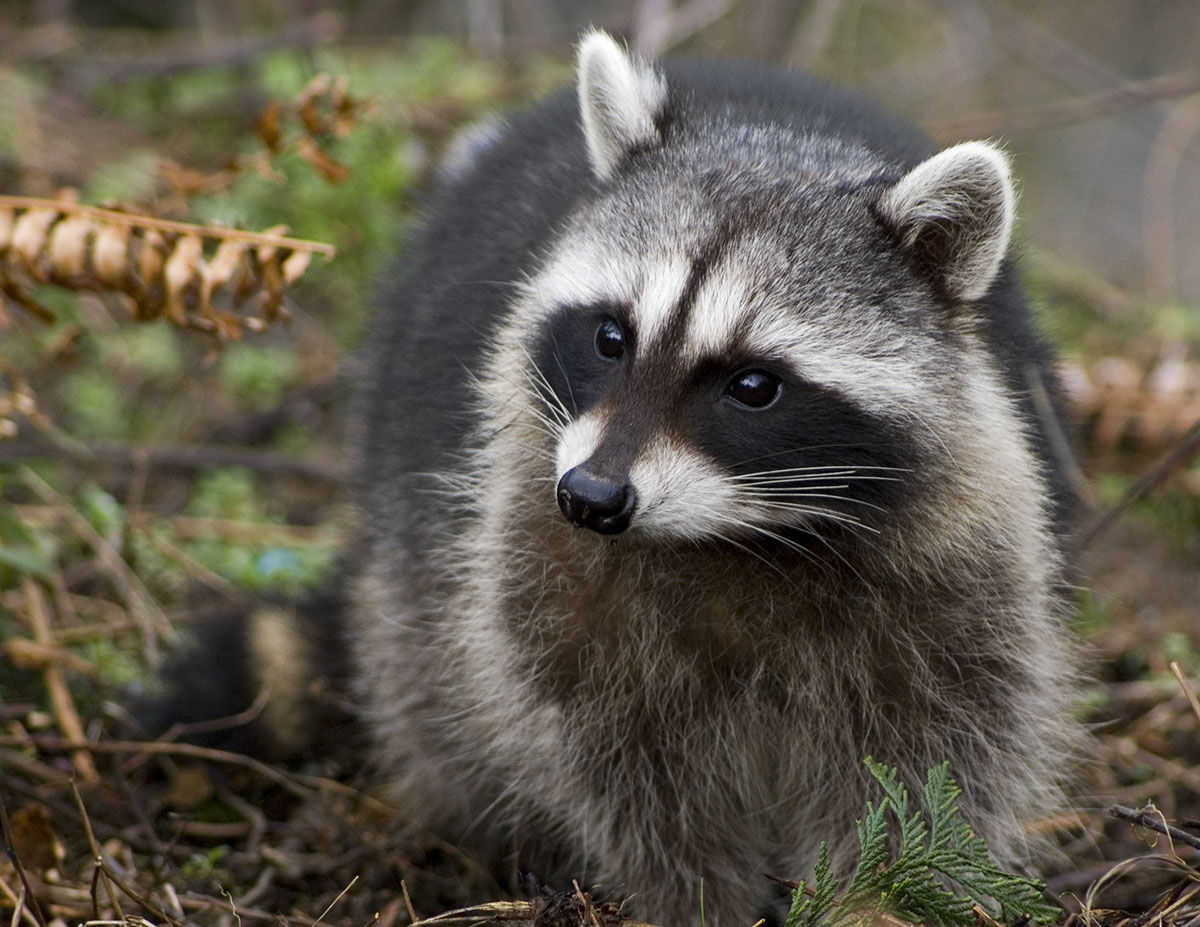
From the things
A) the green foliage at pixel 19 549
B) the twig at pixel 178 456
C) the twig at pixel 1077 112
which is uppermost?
the twig at pixel 1077 112

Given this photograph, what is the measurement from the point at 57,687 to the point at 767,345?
2.10 m

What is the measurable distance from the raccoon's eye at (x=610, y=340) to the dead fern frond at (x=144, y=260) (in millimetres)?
904

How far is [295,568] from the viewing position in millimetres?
4172

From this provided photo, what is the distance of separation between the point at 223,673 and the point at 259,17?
→ 16.3ft

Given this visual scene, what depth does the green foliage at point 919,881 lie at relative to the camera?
7.30 feet

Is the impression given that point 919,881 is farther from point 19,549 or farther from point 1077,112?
point 1077,112

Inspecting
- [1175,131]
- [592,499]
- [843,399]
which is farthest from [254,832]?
[1175,131]

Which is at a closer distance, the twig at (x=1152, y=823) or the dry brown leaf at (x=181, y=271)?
the twig at (x=1152, y=823)

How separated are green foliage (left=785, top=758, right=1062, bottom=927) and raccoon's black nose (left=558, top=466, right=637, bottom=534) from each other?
619mm

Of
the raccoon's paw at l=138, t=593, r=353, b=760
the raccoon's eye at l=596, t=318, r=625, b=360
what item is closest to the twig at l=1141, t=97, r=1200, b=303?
the raccoon's paw at l=138, t=593, r=353, b=760

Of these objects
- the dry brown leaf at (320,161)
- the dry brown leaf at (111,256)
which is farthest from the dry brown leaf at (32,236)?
the dry brown leaf at (320,161)

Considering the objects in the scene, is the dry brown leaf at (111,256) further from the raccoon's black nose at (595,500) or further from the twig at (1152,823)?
the twig at (1152,823)

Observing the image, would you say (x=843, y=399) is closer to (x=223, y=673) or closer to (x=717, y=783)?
(x=717, y=783)

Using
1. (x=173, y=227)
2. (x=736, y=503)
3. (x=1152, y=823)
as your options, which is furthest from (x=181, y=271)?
(x=1152, y=823)
